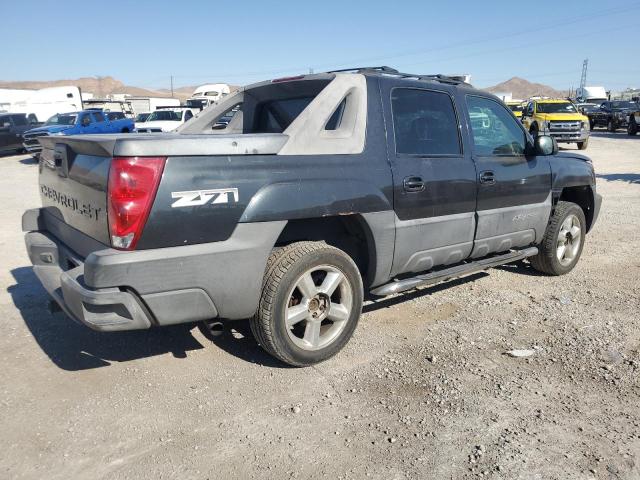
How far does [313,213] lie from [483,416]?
152 centimetres

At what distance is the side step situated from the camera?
Result: 12.4 feet

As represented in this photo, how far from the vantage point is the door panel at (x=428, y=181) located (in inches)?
148

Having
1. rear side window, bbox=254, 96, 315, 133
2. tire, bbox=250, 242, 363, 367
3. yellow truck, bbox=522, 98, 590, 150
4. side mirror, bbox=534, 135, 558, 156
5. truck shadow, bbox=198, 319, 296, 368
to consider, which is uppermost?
yellow truck, bbox=522, 98, 590, 150

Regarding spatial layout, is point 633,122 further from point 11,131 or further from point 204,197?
point 204,197

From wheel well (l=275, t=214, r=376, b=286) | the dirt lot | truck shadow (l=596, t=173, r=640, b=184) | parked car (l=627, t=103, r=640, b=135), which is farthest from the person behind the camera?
parked car (l=627, t=103, r=640, b=135)

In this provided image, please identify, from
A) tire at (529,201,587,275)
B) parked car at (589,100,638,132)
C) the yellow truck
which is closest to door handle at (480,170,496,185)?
tire at (529,201,587,275)

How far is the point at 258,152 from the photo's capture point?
9.95 feet

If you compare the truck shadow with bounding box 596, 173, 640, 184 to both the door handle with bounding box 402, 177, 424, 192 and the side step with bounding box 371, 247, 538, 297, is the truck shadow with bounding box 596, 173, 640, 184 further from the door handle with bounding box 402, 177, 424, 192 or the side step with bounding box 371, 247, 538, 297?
the door handle with bounding box 402, 177, 424, 192

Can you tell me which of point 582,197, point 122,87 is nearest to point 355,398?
point 582,197

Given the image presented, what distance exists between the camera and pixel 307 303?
338 centimetres

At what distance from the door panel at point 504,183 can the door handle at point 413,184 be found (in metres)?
0.73

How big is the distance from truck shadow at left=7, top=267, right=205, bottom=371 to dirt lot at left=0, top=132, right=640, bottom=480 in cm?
2

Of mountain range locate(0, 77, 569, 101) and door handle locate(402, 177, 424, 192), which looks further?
mountain range locate(0, 77, 569, 101)

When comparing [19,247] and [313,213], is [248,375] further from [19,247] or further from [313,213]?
[19,247]
